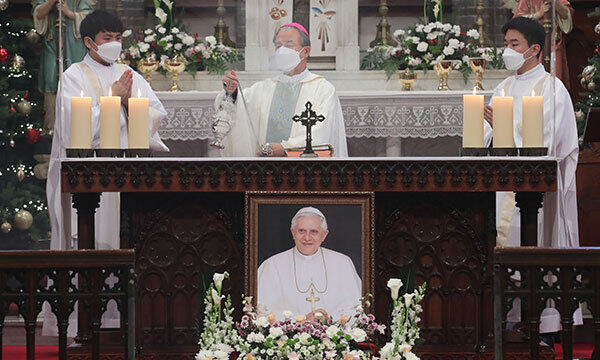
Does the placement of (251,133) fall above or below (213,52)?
below

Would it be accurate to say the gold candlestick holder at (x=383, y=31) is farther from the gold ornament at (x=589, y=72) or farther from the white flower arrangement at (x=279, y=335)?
the white flower arrangement at (x=279, y=335)

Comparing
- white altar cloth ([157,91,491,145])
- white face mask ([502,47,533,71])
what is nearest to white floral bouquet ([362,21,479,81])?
white altar cloth ([157,91,491,145])

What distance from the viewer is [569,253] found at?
4348mm

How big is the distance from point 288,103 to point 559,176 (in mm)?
1637

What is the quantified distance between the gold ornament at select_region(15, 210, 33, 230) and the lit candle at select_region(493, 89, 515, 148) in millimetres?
6070

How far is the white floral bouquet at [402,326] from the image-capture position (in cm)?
467

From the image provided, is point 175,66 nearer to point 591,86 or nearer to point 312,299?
point 312,299

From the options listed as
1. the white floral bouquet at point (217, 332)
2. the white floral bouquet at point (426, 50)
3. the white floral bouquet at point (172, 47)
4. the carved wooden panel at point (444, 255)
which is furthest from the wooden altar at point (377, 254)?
the white floral bouquet at point (426, 50)

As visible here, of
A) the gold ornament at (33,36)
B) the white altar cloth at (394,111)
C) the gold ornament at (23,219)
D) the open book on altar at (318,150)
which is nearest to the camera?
the open book on altar at (318,150)

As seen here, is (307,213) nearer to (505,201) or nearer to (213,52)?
(505,201)

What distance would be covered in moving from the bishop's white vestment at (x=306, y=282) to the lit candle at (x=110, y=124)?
1021 millimetres

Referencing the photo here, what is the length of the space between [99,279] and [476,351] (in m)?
2.01

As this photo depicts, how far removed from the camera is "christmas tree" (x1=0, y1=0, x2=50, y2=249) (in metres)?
10.5

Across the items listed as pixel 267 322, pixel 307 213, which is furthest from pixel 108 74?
pixel 267 322
